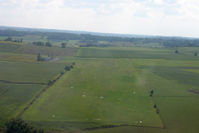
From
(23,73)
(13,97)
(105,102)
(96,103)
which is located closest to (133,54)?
(23,73)

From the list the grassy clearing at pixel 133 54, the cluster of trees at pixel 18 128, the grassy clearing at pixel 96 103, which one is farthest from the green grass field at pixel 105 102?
the grassy clearing at pixel 133 54

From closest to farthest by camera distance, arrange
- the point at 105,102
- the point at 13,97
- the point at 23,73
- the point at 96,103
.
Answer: the point at 96,103 → the point at 105,102 → the point at 13,97 → the point at 23,73

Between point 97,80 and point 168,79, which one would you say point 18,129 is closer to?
point 97,80

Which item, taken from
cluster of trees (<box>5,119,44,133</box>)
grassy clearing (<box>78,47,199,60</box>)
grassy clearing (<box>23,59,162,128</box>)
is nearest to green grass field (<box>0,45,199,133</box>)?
grassy clearing (<box>23,59,162,128</box>)

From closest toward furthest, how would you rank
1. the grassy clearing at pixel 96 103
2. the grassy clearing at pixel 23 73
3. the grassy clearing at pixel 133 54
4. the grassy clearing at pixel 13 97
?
the grassy clearing at pixel 96 103 < the grassy clearing at pixel 13 97 < the grassy clearing at pixel 23 73 < the grassy clearing at pixel 133 54

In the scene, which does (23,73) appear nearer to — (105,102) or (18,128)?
(105,102)

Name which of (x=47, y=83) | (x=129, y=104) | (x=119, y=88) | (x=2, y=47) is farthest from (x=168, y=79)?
(x=2, y=47)

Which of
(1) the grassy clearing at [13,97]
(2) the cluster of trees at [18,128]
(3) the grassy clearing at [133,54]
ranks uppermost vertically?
(3) the grassy clearing at [133,54]

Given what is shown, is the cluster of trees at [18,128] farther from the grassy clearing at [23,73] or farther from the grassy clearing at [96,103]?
the grassy clearing at [23,73]

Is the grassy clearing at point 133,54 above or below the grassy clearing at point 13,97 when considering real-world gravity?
above
